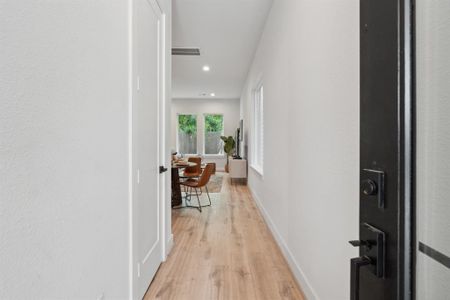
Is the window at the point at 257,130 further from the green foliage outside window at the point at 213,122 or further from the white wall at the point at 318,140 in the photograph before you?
the green foliage outside window at the point at 213,122

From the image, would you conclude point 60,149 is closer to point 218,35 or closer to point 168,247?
point 168,247

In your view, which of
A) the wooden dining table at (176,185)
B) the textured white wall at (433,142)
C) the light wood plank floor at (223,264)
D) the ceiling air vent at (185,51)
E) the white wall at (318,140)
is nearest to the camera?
the textured white wall at (433,142)

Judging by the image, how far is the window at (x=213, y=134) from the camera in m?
10.5

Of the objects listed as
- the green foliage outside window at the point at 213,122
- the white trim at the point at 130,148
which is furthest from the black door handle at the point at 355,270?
the green foliage outside window at the point at 213,122

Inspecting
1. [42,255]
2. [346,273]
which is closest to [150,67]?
[42,255]

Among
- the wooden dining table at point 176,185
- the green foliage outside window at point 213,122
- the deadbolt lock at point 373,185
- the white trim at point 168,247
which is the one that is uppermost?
the green foliage outside window at point 213,122

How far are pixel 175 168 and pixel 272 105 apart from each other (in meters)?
2.14

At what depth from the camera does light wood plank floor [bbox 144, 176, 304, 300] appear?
2.02 m

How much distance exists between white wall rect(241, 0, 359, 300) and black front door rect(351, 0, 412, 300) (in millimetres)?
596

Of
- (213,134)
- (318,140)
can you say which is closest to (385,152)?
(318,140)

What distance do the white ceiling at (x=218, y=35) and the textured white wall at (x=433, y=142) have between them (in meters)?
3.09

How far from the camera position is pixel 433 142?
573 mm

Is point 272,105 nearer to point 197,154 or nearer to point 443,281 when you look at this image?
point 443,281

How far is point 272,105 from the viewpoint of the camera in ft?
11.3
